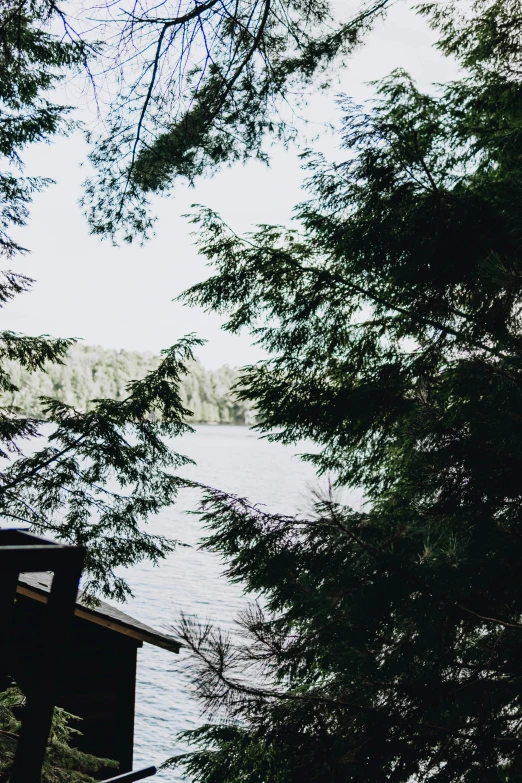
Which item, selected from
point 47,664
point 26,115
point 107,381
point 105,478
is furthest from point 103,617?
point 107,381

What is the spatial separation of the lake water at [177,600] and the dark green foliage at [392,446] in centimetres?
43

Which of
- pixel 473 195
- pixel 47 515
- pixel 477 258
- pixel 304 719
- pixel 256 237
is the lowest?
pixel 304 719

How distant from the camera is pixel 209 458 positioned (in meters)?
→ 91.1

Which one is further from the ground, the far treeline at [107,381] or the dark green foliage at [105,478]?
the far treeline at [107,381]

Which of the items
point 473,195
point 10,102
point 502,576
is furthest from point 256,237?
point 502,576

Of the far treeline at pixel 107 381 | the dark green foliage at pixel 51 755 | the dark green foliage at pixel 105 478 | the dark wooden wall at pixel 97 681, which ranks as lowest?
the dark green foliage at pixel 51 755

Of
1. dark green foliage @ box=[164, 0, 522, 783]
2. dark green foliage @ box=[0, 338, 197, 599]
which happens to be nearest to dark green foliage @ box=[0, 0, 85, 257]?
dark green foliage @ box=[164, 0, 522, 783]

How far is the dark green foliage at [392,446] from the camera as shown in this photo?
3.63m

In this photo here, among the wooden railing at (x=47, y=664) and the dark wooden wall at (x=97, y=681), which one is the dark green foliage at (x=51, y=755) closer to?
the wooden railing at (x=47, y=664)

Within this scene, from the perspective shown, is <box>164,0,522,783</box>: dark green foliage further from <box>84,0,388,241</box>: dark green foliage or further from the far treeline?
the far treeline

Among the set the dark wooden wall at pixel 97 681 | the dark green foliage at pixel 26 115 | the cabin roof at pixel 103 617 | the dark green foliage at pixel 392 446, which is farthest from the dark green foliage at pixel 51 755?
the dark green foliage at pixel 26 115

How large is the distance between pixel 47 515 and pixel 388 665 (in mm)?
3610

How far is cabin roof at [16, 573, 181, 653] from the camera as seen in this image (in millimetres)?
7750

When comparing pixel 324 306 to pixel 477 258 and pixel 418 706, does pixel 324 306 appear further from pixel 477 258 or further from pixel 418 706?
pixel 418 706
